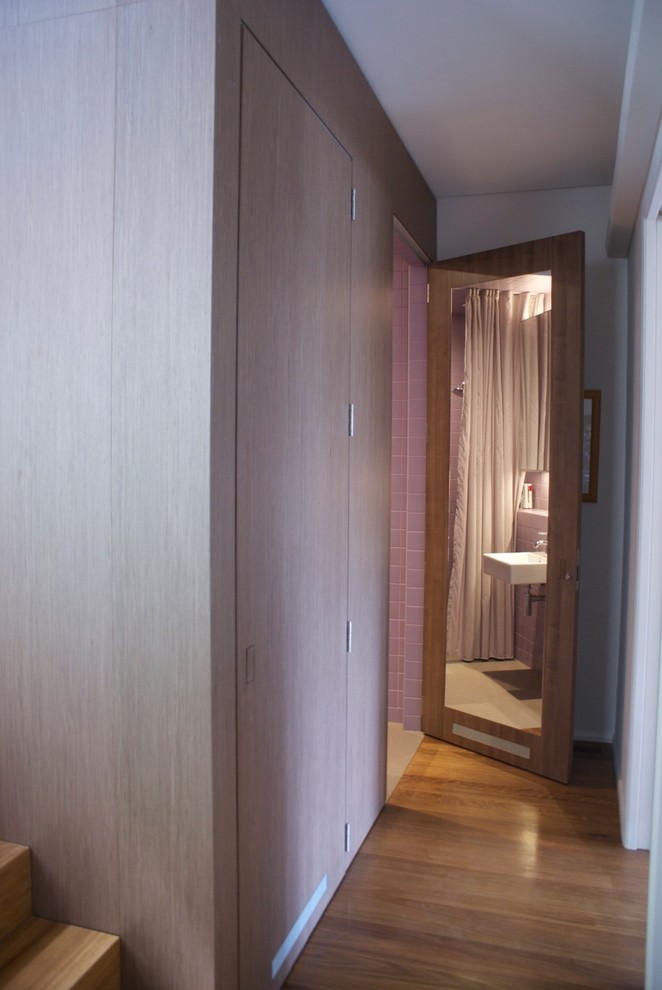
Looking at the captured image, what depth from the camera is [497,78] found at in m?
2.84

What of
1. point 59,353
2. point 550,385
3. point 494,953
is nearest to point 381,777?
point 494,953

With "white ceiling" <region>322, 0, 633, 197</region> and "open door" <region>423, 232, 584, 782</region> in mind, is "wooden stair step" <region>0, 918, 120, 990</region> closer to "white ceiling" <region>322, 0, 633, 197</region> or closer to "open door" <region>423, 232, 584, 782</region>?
"open door" <region>423, 232, 584, 782</region>

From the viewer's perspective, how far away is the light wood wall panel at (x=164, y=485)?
1663 millimetres

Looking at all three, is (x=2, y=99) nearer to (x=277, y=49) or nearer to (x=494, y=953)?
(x=277, y=49)

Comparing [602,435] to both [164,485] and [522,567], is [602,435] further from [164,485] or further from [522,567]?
[164,485]

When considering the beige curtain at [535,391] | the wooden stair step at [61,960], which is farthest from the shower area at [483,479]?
the wooden stair step at [61,960]

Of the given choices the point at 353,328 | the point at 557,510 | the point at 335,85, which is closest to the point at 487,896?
the point at 557,510

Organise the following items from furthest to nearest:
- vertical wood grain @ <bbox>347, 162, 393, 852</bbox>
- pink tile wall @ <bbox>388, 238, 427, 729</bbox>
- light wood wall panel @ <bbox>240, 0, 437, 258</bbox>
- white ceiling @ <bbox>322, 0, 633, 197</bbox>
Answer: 1. pink tile wall @ <bbox>388, 238, 427, 729</bbox>
2. vertical wood grain @ <bbox>347, 162, 393, 852</bbox>
3. white ceiling @ <bbox>322, 0, 633, 197</bbox>
4. light wood wall panel @ <bbox>240, 0, 437, 258</bbox>

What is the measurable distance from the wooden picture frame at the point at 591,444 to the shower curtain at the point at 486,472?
497 millimetres

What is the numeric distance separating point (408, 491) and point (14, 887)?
108 inches

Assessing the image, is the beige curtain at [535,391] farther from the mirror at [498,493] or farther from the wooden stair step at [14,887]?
the wooden stair step at [14,887]

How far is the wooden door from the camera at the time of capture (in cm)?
187

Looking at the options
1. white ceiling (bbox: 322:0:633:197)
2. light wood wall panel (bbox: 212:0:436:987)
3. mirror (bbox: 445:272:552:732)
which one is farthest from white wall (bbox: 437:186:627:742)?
light wood wall panel (bbox: 212:0:436:987)

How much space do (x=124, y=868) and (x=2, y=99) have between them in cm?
177
